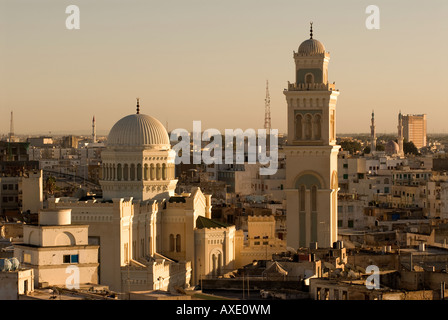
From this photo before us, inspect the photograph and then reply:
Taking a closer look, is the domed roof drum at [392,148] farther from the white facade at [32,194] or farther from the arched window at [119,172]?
the arched window at [119,172]

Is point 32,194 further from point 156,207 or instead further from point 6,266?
point 6,266

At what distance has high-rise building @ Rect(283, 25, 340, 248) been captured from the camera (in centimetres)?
6125

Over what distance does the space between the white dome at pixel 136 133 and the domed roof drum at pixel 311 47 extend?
22.5ft

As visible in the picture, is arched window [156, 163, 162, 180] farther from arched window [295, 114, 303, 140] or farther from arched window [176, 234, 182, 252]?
arched window [295, 114, 303, 140]

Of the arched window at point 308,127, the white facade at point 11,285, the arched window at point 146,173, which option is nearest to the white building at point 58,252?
the white facade at point 11,285

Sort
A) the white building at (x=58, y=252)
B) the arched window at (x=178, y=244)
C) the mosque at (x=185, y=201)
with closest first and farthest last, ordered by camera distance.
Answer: the white building at (x=58, y=252), the mosque at (x=185, y=201), the arched window at (x=178, y=244)

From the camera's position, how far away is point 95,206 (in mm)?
56344

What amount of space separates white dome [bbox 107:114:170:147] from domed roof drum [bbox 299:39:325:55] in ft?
22.5

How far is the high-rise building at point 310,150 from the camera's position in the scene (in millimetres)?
61250

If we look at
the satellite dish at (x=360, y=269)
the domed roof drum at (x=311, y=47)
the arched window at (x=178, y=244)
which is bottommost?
the satellite dish at (x=360, y=269)

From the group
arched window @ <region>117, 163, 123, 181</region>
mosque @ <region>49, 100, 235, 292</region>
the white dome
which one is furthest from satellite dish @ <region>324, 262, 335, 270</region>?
arched window @ <region>117, 163, 123, 181</region>

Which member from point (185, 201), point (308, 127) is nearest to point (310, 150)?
point (308, 127)
